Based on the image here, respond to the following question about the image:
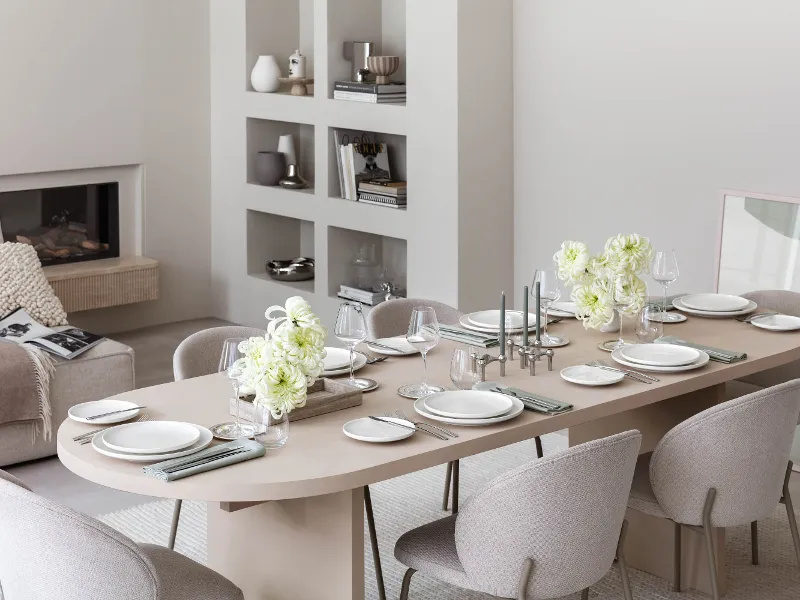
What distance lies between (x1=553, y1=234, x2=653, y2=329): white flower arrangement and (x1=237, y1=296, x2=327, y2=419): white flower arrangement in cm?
107

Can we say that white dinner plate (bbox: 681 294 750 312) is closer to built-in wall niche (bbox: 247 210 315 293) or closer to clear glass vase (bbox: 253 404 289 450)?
clear glass vase (bbox: 253 404 289 450)

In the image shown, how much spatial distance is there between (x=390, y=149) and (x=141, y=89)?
1.48 meters

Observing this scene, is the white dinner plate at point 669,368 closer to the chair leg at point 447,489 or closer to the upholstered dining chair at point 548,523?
the upholstered dining chair at point 548,523

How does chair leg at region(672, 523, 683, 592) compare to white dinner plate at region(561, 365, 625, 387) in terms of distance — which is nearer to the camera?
white dinner plate at region(561, 365, 625, 387)

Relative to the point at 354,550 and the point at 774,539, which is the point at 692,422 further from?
the point at 774,539

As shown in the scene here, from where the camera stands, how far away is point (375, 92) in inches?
220

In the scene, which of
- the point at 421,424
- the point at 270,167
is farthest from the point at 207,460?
the point at 270,167

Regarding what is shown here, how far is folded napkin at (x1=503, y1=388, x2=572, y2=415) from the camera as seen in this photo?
2.71 metres

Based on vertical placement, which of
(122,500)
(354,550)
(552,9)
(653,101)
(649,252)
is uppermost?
(552,9)

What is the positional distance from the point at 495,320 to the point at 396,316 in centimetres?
46

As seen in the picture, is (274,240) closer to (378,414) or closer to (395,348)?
(395,348)

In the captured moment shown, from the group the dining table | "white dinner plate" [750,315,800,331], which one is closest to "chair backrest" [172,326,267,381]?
the dining table

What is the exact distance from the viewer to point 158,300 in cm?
669

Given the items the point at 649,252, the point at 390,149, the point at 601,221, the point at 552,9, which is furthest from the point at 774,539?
the point at 390,149
